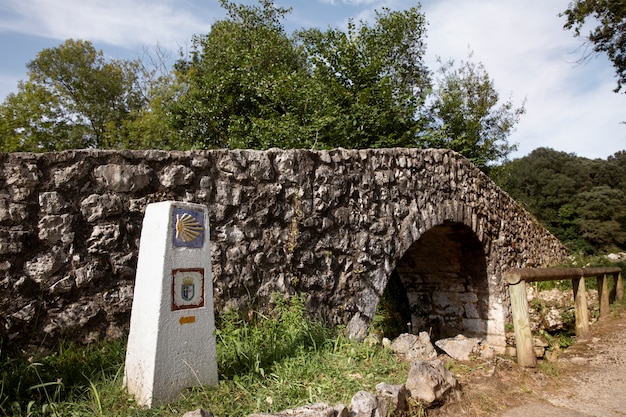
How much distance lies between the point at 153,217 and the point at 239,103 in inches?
384

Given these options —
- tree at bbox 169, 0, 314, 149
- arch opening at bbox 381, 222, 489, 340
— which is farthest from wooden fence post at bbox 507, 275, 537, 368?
tree at bbox 169, 0, 314, 149

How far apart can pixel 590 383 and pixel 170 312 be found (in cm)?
380

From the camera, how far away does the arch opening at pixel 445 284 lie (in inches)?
297

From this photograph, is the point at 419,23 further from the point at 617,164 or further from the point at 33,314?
the point at 617,164

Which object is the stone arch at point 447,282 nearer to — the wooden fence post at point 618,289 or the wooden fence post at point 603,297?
the wooden fence post at point 603,297

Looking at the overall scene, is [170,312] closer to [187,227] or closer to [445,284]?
[187,227]

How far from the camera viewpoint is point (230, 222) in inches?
154

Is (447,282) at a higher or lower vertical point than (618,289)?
higher

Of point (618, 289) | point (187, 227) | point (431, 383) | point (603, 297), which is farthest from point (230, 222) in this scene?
point (618, 289)

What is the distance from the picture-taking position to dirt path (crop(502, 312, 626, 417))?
3.48 m

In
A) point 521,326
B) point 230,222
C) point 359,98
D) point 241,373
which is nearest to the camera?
point 241,373

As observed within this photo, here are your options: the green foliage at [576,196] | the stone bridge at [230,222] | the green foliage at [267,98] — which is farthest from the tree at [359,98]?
the green foliage at [576,196]

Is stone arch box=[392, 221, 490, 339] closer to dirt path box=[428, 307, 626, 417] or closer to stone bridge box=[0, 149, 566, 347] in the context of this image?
stone bridge box=[0, 149, 566, 347]

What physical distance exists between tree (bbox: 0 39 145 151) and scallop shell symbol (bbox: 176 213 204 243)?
1738cm
